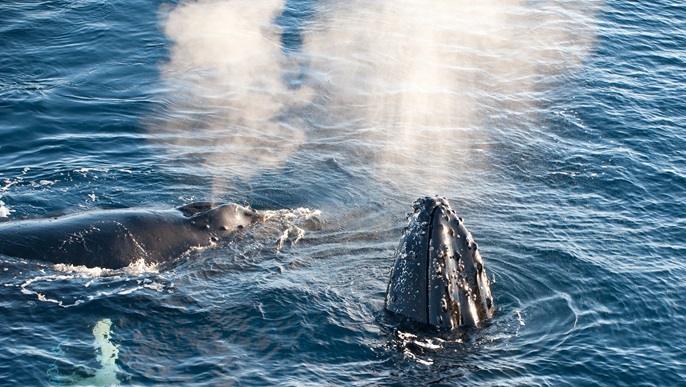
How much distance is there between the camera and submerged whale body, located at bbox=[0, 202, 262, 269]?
50.1 ft

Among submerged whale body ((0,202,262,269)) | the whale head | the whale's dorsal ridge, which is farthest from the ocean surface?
the whale's dorsal ridge

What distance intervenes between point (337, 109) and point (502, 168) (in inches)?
248

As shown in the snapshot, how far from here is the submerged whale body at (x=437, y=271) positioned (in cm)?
1372

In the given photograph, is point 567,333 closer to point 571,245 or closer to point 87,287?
point 571,245

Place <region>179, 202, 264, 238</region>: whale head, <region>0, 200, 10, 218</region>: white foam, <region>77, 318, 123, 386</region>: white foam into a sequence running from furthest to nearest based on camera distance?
<region>0, 200, 10, 218</region>: white foam < <region>179, 202, 264, 238</region>: whale head < <region>77, 318, 123, 386</region>: white foam

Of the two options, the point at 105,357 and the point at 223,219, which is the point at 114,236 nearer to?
the point at 223,219

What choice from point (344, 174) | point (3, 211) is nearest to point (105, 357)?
point (3, 211)

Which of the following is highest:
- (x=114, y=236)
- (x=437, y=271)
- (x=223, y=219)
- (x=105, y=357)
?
(x=437, y=271)

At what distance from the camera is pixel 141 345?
1384cm

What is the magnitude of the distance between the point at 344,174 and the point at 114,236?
7.79m

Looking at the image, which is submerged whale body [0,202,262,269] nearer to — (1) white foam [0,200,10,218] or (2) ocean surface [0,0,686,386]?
(2) ocean surface [0,0,686,386]

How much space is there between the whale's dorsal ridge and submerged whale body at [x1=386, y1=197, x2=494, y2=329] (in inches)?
206

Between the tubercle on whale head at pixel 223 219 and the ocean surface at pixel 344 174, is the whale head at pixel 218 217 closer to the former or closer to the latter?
the tubercle on whale head at pixel 223 219

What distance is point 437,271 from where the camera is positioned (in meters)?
13.7
